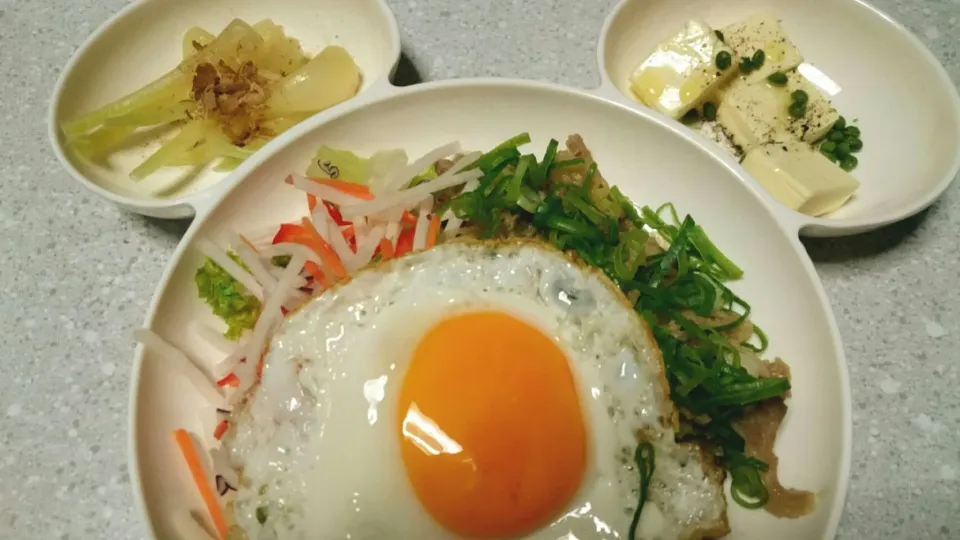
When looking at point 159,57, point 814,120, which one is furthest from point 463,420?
point 159,57

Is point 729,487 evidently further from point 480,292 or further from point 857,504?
point 480,292

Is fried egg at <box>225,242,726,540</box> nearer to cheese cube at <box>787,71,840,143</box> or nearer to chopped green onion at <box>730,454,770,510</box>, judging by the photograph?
chopped green onion at <box>730,454,770,510</box>

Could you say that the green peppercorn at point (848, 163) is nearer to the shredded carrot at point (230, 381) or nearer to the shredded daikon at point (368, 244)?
the shredded daikon at point (368, 244)

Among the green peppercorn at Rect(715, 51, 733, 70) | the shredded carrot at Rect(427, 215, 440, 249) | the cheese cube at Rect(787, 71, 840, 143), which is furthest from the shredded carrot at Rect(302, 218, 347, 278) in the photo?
the cheese cube at Rect(787, 71, 840, 143)

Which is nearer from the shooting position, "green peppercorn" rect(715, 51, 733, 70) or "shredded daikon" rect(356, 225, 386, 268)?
"shredded daikon" rect(356, 225, 386, 268)

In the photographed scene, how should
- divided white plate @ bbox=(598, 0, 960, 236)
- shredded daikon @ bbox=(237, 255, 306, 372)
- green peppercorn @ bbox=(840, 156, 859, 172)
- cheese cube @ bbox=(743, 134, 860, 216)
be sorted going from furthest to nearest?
green peppercorn @ bbox=(840, 156, 859, 172), divided white plate @ bbox=(598, 0, 960, 236), cheese cube @ bbox=(743, 134, 860, 216), shredded daikon @ bbox=(237, 255, 306, 372)

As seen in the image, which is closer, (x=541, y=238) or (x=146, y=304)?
(x=541, y=238)

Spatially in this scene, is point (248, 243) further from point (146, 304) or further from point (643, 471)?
point (643, 471)
